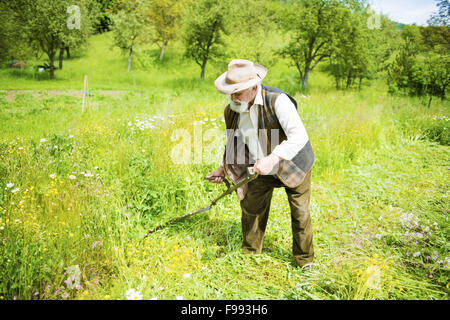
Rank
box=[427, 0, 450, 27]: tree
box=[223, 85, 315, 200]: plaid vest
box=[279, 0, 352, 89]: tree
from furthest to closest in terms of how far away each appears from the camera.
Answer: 1. box=[279, 0, 352, 89]: tree
2. box=[427, 0, 450, 27]: tree
3. box=[223, 85, 315, 200]: plaid vest

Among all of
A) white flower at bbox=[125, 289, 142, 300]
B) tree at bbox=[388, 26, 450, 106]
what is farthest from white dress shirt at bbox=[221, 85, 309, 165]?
tree at bbox=[388, 26, 450, 106]

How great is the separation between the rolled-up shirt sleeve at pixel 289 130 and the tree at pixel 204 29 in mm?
15412

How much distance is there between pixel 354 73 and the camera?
52.7ft

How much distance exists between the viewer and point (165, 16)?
82.0ft

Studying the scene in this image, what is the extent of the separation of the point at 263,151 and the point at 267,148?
1.8 inches

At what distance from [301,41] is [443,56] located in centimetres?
769

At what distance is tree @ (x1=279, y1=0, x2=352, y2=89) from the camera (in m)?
13.3

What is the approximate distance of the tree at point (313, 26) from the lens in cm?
1327

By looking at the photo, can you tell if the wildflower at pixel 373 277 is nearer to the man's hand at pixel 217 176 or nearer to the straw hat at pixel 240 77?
the man's hand at pixel 217 176

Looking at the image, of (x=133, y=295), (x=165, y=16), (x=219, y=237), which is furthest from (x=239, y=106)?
(x=165, y=16)

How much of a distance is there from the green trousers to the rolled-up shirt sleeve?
418 millimetres

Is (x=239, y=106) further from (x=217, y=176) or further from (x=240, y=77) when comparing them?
(x=217, y=176)

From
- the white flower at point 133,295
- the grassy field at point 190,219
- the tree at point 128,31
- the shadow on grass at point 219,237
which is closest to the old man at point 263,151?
the shadow on grass at point 219,237

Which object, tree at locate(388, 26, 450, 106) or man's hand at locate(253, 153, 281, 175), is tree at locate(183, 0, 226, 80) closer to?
tree at locate(388, 26, 450, 106)
